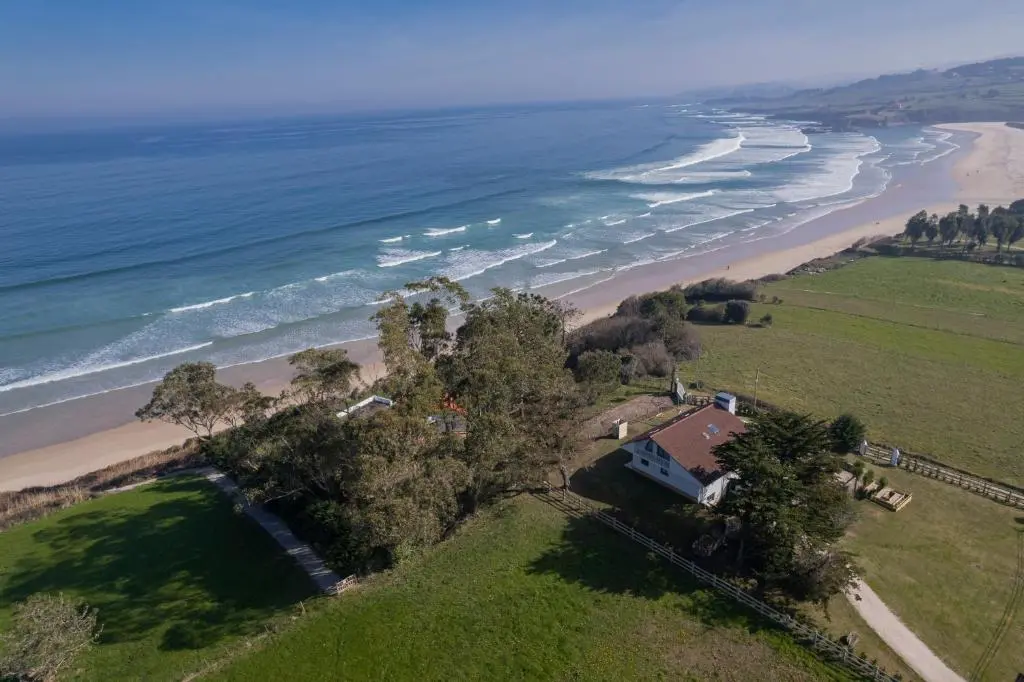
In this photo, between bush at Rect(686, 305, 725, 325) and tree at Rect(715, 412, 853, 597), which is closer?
tree at Rect(715, 412, 853, 597)

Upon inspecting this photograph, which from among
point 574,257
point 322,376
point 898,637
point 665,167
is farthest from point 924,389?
point 665,167

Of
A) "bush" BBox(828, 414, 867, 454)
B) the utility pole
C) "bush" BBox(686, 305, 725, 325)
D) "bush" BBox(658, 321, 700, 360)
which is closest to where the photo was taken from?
"bush" BBox(828, 414, 867, 454)

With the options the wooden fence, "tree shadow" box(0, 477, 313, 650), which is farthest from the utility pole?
"tree shadow" box(0, 477, 313, 650)

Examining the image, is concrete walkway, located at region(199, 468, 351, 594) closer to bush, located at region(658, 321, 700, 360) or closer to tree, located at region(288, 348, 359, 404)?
tree, located at region(288, 348, 359, 404)

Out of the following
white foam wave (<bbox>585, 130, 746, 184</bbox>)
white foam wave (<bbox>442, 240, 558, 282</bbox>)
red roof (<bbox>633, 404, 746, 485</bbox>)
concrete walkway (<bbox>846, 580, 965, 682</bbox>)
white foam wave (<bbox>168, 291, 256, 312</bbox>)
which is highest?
white foam wave (<bbox>585, 130, 746, 184</bbox>)

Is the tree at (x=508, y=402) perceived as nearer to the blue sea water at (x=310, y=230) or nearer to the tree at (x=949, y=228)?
the blue sea water at (x=310, y=230)

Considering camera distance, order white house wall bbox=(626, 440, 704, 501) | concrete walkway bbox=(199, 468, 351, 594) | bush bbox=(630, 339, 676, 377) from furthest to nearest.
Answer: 1. bush bbox=(630, 339, 676, 377)
2. white house wall bbox=(626, 440, 704, 501)
3. concrete walkway bbox=(199, 468, 351, 594)

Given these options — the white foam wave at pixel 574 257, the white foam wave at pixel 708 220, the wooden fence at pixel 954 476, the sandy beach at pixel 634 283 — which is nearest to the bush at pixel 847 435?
the wooden fence at pixel 954 476
